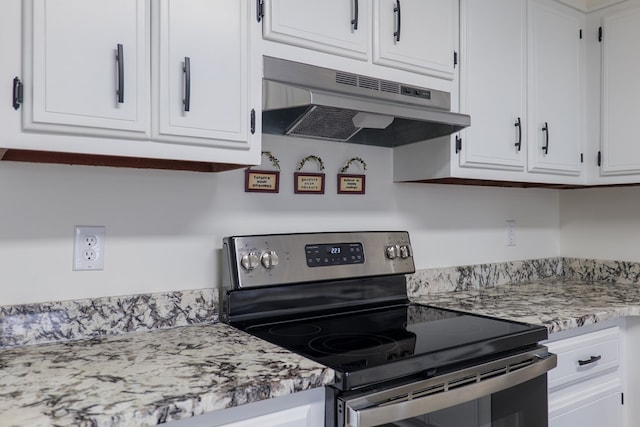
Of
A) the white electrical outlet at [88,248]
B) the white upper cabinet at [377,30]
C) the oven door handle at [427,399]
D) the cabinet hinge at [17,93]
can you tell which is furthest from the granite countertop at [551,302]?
the cabinet hinge at [17,93]

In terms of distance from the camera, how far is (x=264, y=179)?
1674 mm

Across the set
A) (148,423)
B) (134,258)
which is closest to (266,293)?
(134,258)

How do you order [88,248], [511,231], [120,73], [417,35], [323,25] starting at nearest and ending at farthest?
[120,73], [88,248], [323,25], [417,35], [511,231]

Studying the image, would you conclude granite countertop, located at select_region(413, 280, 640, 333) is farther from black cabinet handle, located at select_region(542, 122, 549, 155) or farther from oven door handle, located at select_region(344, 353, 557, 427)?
black cabinet handle, located at select_region(542, 122, 549, 155)

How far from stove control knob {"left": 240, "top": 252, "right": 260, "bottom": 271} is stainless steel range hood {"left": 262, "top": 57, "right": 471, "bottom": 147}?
419mm

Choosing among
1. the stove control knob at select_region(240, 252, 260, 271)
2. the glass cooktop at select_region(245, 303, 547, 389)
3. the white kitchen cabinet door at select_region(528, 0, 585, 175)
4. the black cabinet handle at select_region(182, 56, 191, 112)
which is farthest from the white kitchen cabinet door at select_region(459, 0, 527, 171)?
the black cabinet handle at select_region(182, 56, 191, 112)

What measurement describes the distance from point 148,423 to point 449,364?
0.74 metres

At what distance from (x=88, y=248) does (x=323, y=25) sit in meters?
0.93

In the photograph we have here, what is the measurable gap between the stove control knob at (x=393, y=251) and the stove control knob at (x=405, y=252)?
0.07 feet

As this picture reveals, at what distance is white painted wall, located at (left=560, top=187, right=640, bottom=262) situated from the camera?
7.94ft

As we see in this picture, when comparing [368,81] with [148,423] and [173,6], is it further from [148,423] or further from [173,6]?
[148,423]

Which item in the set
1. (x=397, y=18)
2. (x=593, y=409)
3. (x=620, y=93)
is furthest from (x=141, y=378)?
(x=620, y=93)

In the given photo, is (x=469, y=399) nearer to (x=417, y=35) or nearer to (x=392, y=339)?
(x=392, y=339)

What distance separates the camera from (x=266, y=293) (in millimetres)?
1551
